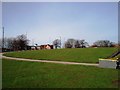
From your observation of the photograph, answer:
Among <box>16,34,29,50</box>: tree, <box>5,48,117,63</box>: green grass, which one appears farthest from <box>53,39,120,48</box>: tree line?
<box>5,48,117,63</box>: green grass

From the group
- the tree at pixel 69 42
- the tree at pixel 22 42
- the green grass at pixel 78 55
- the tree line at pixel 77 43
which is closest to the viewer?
the green grass at pixel 78 55

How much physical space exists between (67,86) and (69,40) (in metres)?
111

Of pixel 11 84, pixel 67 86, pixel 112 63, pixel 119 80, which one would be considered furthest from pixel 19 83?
pixel 112 63

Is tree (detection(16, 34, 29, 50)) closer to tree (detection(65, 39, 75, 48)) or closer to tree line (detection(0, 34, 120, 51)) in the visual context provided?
tree line (detection(0, 34, 120, 51))

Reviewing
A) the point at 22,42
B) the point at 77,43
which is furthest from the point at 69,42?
the point at 22,42

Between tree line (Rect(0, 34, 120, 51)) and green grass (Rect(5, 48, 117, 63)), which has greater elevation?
tree line (Rect(0, 34, 120, 51))

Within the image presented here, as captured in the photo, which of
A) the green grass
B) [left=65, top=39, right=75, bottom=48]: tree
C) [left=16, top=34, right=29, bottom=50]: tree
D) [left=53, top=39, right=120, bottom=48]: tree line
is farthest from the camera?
[left=65, top=39, right=75, bottom=48]: tree

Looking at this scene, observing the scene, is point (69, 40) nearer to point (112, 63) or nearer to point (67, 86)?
point (112, 63)

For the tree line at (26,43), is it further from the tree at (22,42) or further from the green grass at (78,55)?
the green grass at (78,55)

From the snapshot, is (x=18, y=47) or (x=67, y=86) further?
(x=18, y=47)

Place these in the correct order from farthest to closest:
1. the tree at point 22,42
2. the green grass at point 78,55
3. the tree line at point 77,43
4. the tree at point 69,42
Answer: the tree at point 69,42
the tree line at point 77,43
the tree at point 22,42
the green grass at point 78,55

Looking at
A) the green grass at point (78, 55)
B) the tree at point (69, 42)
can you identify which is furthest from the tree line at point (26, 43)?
the green grass at point (78, 55)

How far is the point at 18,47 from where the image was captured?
9081cm

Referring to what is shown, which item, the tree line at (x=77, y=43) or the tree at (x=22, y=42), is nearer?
the tree at (x=22, y=42)
